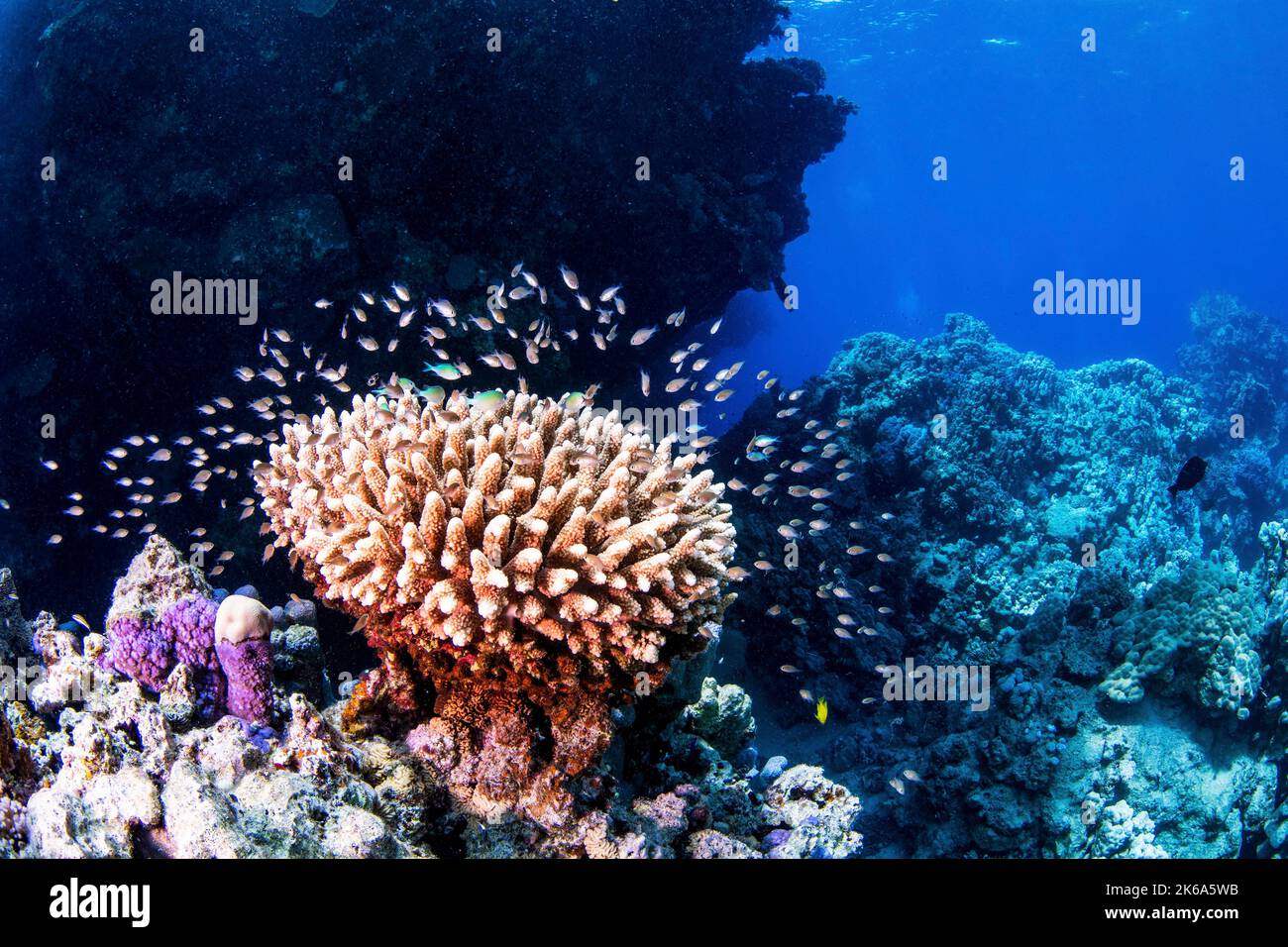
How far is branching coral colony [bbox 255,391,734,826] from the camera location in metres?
3.20

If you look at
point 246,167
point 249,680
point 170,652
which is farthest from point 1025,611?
point 246,167

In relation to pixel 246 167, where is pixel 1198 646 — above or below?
below

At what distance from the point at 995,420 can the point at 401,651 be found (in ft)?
50.8

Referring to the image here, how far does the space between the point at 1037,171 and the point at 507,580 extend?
126 meters

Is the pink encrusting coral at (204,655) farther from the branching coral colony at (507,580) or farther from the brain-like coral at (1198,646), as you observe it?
the brain-like coral at (1198,646)

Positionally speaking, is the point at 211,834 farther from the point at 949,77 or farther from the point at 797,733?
the point at 949,77

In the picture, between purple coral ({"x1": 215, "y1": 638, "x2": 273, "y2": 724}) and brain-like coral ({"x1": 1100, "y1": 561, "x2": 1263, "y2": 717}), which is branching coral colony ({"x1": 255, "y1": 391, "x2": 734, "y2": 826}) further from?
brain-like coral ({"x1": 1100, "y1": 561, "x2": 1263, "y2": 717})

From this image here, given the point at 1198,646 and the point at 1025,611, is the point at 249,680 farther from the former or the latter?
the point at 1025,611

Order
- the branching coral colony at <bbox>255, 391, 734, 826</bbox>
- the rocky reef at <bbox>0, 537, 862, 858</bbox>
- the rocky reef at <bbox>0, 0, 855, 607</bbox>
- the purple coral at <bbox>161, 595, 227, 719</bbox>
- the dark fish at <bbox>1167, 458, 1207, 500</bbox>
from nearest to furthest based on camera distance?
the rocky reef at <bbox>0, 537, 862, 858</bbox> < the branching coral colony at <bbox>255, 391, 734, 826</bbox> < the purple coral at <bbox>161, 595, 227, 719</bbox> < the dark fish at <bbox>1167, 458, 1207, 500</bbox> < the rocky reef at <bbox>0, 0, 855, 607</bbox>

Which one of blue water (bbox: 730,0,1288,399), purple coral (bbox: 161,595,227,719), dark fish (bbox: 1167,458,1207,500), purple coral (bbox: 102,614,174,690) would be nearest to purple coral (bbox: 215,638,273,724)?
purple coral (bbox: 161,595,227,719)

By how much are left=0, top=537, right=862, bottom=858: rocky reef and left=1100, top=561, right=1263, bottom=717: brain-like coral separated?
470cm

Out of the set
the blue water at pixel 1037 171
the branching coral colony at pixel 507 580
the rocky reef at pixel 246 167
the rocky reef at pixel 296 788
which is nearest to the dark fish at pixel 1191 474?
the rocky reef at pixel 296 788

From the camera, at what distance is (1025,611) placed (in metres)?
12.3
